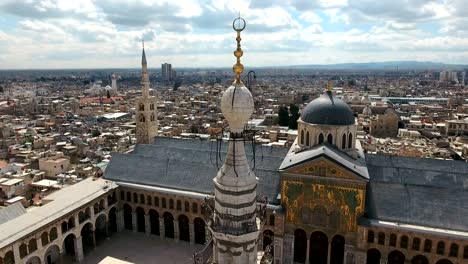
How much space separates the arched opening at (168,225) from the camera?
117ft

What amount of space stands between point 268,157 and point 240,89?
2627 cm

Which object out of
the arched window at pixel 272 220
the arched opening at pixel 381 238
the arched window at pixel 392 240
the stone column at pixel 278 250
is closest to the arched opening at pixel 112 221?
the arched window at pixel 272 220

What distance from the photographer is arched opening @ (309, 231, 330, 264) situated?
29.7 meters

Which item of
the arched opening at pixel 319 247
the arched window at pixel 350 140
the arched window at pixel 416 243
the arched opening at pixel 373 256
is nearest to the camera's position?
the arched window at pixel 416 243

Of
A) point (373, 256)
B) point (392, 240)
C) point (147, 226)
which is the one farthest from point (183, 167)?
point (392, 240)

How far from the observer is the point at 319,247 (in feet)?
98.2

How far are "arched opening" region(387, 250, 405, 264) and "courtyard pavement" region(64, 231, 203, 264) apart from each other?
1657 centimetres

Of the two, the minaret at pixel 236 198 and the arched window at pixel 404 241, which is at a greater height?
the minaret at pixel 236 198

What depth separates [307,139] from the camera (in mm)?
34000

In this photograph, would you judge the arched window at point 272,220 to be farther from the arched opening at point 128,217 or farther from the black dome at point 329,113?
the arched opening at point 128,217

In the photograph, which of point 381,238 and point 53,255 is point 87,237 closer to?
point 53,255

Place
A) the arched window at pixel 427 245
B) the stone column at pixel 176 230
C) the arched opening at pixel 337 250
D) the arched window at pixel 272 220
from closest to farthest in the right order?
the arched window at pixel 427 245 < the arched opening at pixel 337 250 < the arched window at pixel 272 220 < the stone column at pixel 176 230

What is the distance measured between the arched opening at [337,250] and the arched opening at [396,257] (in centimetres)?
361

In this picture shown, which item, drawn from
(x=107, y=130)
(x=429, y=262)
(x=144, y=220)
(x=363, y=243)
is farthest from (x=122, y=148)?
(x=429, y=262)
